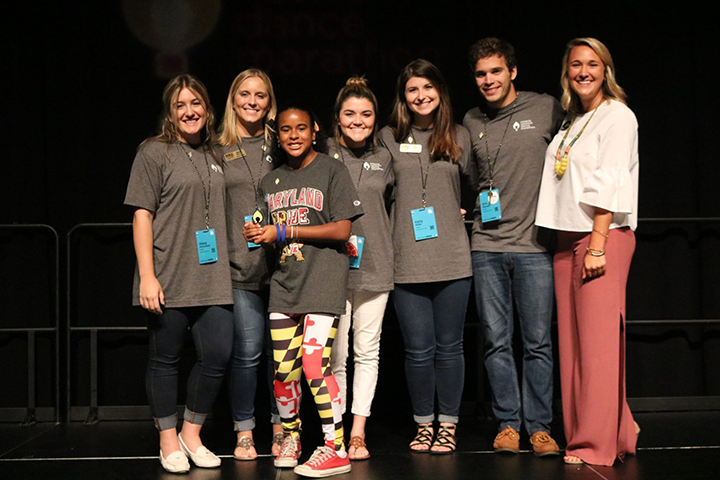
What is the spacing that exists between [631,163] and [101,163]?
2.71 metres

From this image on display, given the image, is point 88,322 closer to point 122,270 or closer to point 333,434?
point 122,270

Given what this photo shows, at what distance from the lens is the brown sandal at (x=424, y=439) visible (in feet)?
9.72

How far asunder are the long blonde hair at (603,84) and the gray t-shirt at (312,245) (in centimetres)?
99

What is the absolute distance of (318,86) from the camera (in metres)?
3.79

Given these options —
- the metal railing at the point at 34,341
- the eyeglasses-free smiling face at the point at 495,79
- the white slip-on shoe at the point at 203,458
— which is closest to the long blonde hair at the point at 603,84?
the eyeglasses-free smiling face at the point at 495,79

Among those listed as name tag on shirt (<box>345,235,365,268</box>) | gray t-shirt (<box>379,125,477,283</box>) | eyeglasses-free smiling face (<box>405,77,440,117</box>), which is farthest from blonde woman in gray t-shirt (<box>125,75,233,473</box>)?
eyeglasses-free smiling face (<box>405,77,440,117</box>)

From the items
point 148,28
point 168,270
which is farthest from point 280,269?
point 148,28

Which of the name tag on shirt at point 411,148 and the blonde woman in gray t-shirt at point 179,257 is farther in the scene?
the name tag on shirt at point 411,148

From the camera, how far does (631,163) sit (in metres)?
2.68

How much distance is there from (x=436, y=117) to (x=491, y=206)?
456 mm

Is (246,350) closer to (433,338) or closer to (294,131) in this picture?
(433,338)

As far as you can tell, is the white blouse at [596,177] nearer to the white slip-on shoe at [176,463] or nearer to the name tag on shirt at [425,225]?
the name tag on shirt at [425,225]

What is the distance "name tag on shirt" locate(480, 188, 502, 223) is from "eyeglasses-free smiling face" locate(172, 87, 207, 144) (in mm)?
1229

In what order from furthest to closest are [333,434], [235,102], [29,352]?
[29,352], [235,102], [333,434]
